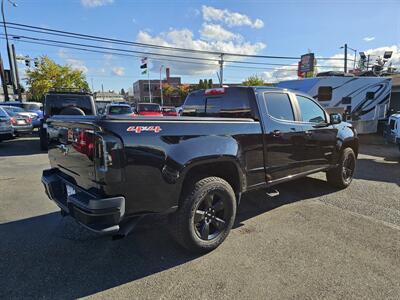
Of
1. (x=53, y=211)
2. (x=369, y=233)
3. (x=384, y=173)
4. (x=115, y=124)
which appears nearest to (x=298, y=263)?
(x=369, y=233)

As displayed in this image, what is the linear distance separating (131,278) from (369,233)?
311cm

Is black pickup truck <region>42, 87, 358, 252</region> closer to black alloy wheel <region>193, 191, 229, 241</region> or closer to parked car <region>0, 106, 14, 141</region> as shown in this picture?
black alloy wheel <region>193, 191, 229, 241</region>

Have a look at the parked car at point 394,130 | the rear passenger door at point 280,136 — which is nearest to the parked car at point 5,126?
the rear passenger door at point 280,136

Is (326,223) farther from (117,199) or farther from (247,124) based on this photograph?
(117,199)

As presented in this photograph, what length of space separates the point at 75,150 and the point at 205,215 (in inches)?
62.9

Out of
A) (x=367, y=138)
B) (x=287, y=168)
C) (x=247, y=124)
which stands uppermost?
(x=247, y=124)

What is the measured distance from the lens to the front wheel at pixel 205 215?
120 inches

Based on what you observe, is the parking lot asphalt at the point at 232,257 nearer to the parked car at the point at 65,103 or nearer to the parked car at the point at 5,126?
the parked car at the point at 65,103

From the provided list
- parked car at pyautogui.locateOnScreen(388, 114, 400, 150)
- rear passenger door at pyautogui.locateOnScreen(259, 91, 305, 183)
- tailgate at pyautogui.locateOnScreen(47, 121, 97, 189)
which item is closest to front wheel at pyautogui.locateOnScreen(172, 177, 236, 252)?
rear passenger door at pyautogui.locateOnScreen(259, 91, 305, 183)

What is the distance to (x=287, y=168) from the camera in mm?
4285

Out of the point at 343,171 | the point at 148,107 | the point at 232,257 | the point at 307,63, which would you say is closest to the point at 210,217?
the point at 232,257

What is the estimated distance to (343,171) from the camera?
5582 millimetres

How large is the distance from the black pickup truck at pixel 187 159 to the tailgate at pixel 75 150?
0.03 ft

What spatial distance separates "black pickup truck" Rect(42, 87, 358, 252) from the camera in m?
2.52
